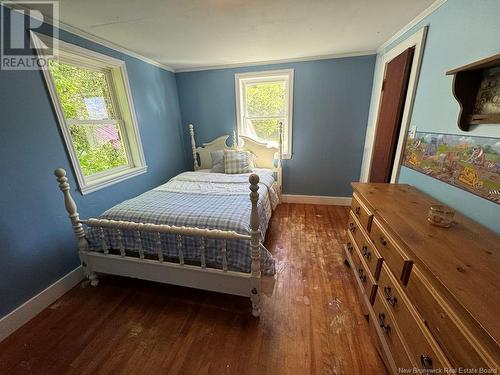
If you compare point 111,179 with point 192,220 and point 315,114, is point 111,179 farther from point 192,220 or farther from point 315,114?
point 315,114

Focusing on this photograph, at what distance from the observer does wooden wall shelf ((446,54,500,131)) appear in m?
1.05

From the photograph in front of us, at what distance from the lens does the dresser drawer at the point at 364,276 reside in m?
1.35

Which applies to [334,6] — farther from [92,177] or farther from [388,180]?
[92,177]

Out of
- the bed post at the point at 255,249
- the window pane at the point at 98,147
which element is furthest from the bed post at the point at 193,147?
the bed post at the point at 255,249

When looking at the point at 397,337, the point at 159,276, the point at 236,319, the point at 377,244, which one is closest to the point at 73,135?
the point at 159,276

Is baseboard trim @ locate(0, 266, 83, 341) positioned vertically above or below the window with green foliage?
below

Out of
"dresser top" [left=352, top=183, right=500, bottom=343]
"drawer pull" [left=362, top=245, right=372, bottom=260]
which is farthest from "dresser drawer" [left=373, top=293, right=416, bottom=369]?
"dresser top" [left=352, top=183, right=500, bottom=343]

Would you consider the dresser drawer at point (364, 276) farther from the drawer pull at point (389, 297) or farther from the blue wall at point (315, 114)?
the blue wall at point (315, 114)

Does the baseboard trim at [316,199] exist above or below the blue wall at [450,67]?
below

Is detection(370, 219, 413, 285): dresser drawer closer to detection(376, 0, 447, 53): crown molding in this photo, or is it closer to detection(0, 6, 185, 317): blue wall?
detection(376, 0, 447, 53): crown molding

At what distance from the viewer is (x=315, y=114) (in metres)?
3.12

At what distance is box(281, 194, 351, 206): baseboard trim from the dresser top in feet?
6.41

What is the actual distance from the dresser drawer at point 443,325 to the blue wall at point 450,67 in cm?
58

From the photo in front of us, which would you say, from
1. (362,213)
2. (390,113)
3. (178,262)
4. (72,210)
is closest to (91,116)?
(72,210)
